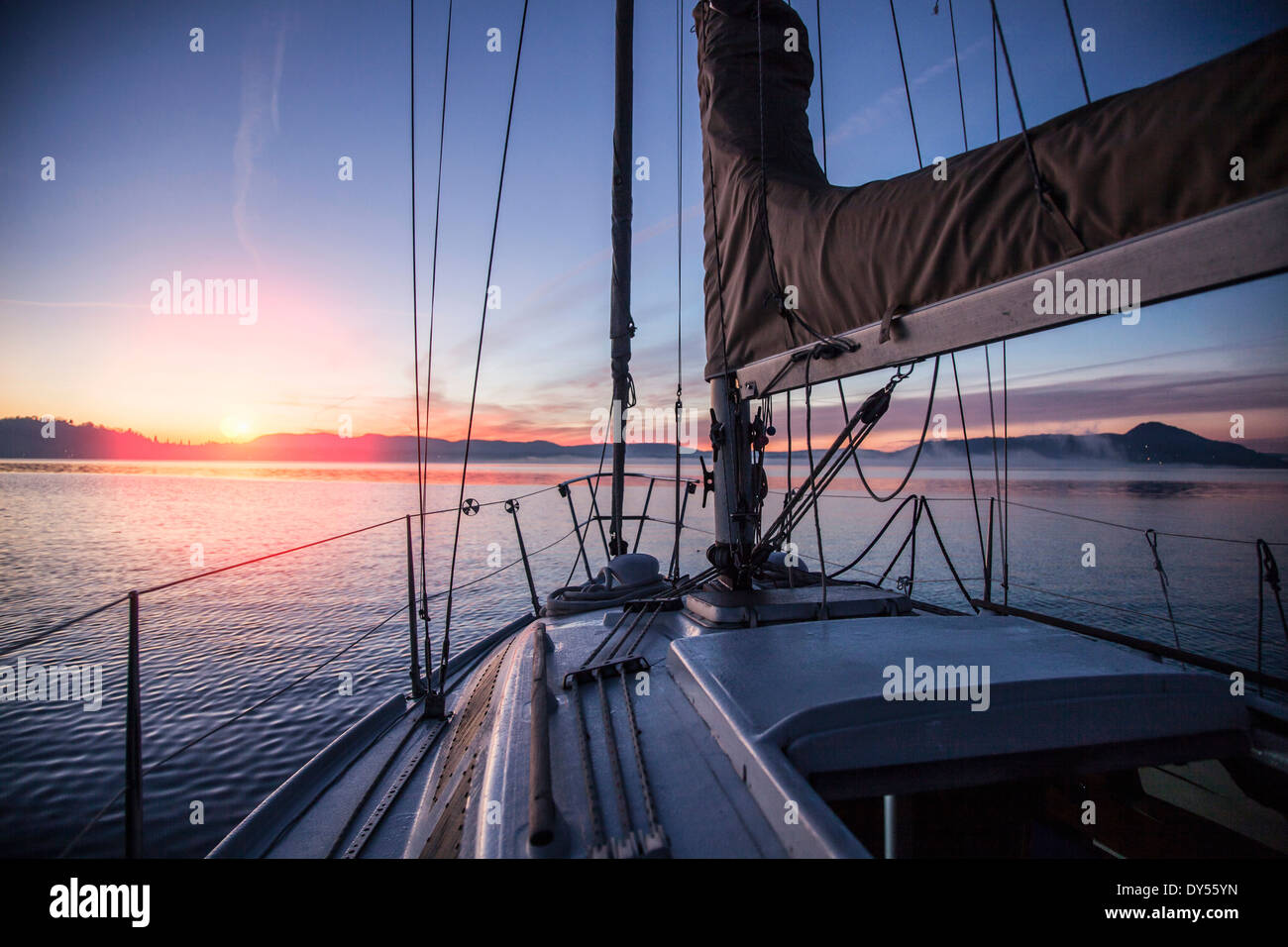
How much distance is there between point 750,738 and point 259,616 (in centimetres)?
1414

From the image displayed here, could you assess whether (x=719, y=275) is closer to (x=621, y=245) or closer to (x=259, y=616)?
(x=621, y=245)

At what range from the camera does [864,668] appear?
230 cm

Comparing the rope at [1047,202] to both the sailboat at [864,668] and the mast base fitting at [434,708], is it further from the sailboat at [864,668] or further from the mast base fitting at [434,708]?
the mast base fitting at [434,708]

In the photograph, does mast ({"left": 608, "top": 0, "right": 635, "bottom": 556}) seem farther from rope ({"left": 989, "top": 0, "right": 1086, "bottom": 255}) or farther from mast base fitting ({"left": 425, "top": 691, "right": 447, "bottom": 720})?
rope ({"left": 989, "top": 0, "right": 1086, "bottom": 255})

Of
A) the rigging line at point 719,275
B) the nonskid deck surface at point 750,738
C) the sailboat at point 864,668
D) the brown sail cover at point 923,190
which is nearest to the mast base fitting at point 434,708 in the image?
the sailboat at point 864,668

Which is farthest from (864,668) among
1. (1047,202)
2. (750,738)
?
(1047,202)

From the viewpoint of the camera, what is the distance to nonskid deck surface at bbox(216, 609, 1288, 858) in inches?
65.1

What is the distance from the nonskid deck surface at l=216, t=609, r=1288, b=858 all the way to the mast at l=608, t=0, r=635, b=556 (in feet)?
14.0

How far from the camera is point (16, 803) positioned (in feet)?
18.0
